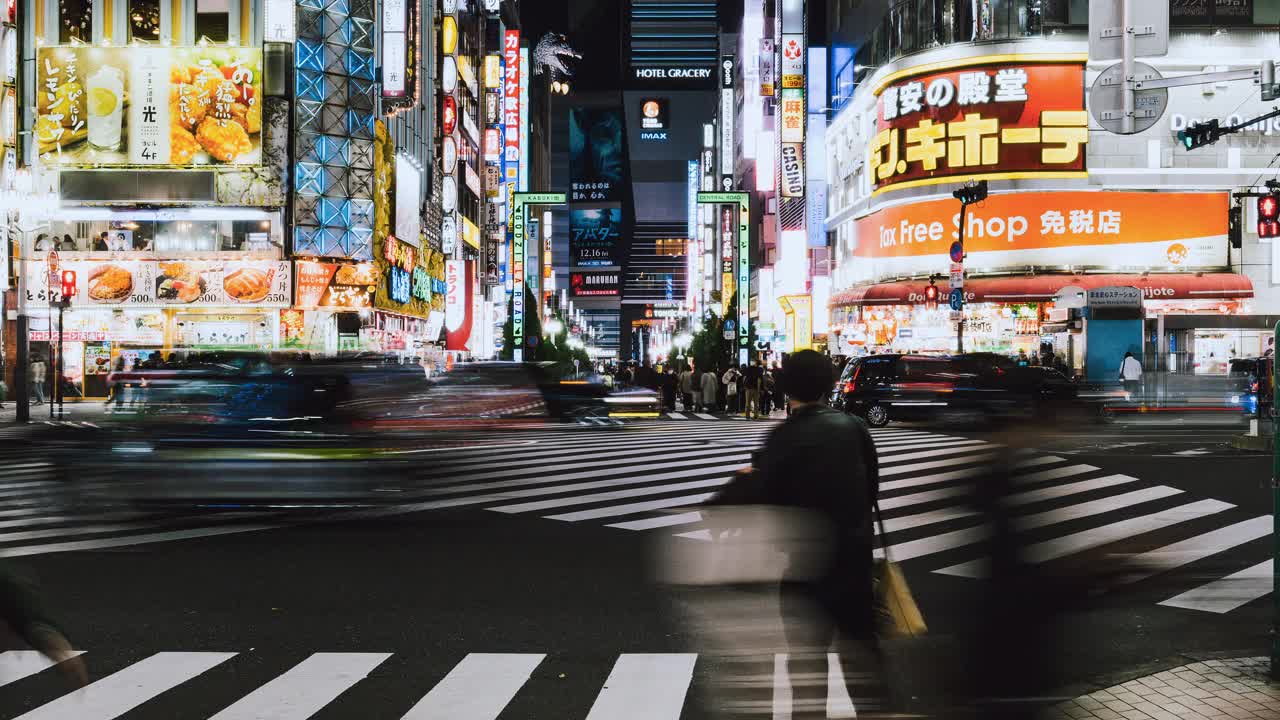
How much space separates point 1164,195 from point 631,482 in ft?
109

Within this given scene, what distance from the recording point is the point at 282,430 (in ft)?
35.4

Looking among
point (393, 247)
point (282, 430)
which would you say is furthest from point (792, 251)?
point (282, 430)

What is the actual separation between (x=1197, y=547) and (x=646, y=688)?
6.62m

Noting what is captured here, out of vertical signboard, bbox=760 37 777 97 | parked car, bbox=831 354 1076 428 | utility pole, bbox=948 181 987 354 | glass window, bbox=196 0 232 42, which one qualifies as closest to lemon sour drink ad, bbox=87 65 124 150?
glass window, bbox=196 0 232 42

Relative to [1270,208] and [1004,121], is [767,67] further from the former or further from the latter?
[1270,208]

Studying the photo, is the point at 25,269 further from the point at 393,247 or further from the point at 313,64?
the point at 393,247

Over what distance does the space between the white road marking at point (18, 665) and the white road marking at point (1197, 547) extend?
7647 mm

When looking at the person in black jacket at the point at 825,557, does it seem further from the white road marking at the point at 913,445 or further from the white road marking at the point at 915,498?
the white road marking at the point at 913,445

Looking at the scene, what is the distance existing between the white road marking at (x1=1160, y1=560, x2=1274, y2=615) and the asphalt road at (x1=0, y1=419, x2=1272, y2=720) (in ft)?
0.15

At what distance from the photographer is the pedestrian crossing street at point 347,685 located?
17.8 ft

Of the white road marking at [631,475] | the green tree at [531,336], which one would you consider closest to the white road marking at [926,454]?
the white road marking at [631,475]

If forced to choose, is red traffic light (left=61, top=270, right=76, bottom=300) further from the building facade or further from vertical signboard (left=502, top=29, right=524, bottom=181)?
vertical signboard (left=502, top=29, right=524, bottom=181)

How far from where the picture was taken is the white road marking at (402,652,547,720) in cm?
541

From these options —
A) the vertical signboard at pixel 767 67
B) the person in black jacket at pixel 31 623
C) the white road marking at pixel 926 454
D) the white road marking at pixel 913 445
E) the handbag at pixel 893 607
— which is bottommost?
the white road marking at pixel 913 445
